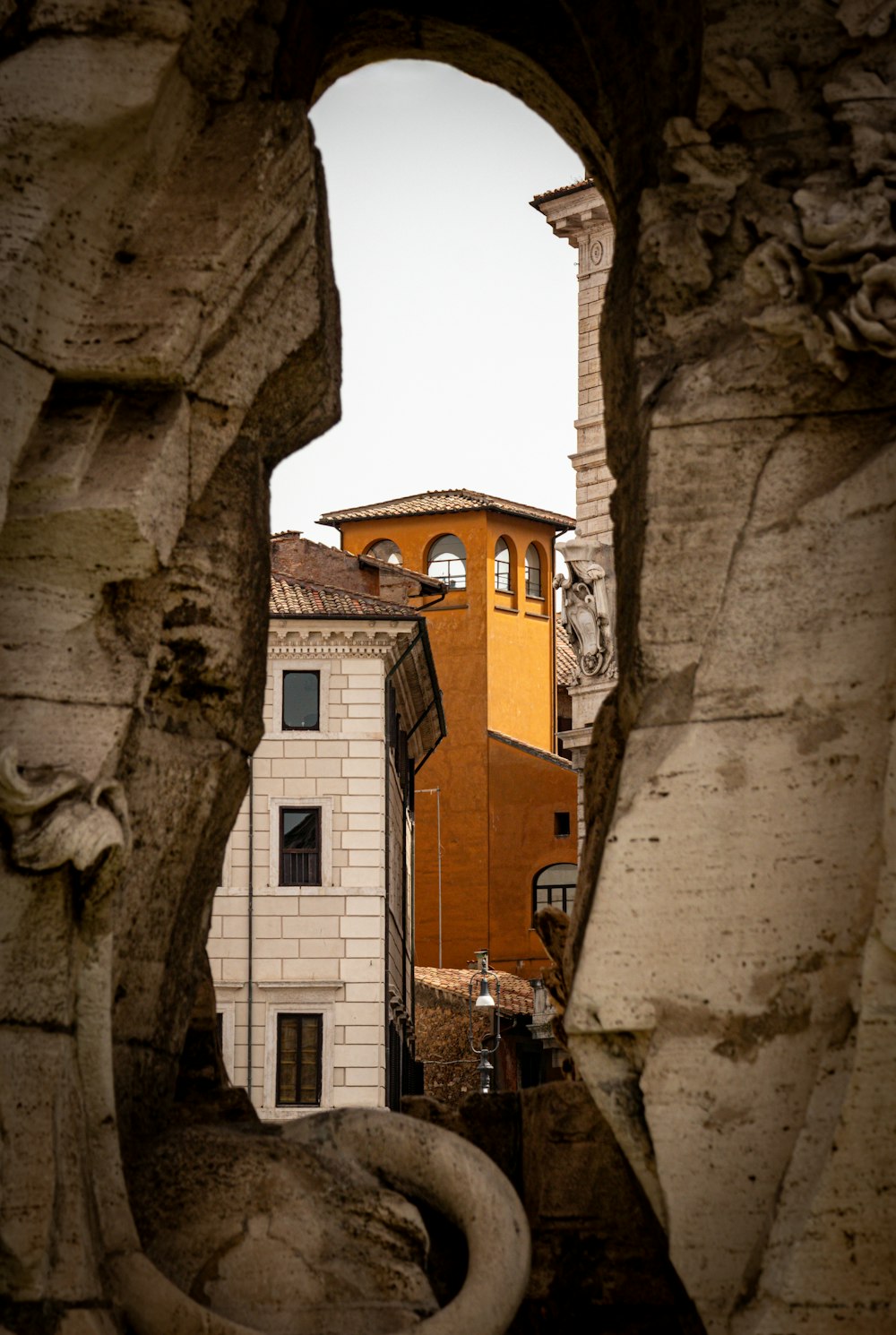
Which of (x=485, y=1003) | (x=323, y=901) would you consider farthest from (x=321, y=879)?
(x=485, y=1003)

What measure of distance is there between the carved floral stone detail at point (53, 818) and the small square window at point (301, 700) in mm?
21365

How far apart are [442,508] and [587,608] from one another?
725 inches

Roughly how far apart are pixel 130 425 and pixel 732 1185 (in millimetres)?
3322

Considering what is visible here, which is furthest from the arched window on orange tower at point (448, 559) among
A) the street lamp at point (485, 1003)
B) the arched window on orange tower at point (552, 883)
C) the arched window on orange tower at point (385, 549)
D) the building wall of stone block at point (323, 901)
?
the building wall of stone block at point (323, 901)

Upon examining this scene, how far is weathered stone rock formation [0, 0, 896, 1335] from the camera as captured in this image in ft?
25.6

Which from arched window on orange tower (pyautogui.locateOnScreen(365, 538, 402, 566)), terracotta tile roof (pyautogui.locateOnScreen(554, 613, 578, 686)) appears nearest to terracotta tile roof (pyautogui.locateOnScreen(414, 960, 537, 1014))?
arched window on orange tower (pyautogui.locateOnScreen(365, 538, 402, 566))

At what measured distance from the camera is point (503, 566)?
149ft

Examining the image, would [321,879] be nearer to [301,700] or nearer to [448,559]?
[301,700]

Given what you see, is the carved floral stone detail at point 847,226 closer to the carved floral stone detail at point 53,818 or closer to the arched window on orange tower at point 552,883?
the carved floral stone detail at point 53,818

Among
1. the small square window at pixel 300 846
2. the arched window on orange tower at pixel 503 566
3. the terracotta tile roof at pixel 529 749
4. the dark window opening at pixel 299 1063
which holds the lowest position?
the dark window opening at pixel 299 1063

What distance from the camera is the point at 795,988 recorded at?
8.02m

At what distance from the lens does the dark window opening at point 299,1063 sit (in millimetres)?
27594

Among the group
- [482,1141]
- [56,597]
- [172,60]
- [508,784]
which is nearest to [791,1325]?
[482,1141]

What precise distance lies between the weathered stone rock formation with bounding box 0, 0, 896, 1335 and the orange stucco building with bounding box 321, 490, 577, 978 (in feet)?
105
